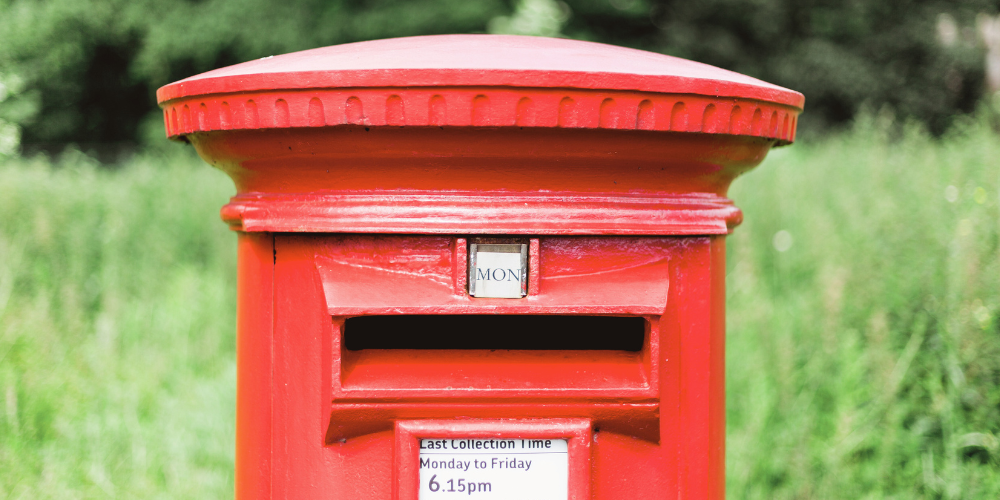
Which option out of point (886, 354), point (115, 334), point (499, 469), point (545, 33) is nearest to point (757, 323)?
point (886, 354)

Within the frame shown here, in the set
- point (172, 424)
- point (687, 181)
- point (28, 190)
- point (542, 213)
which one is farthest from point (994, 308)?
point (28, 190)

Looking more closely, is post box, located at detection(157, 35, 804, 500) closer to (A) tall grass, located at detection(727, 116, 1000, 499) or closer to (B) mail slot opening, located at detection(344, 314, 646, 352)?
(B) mail slot opening, located at detection(344, 314, 646, 352)

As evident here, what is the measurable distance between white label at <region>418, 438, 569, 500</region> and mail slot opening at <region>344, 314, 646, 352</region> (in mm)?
179

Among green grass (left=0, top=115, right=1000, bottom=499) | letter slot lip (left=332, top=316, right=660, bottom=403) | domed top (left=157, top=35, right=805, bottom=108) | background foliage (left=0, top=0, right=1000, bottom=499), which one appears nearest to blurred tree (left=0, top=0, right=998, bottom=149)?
background foliage (left=0, top=0, right=1000, bottom=499)

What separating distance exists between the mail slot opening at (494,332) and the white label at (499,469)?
179 mm

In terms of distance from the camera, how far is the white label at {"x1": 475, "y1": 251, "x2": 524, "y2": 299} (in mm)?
1145

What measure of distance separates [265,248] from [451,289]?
0.34 meters

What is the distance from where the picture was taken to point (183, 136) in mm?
1292

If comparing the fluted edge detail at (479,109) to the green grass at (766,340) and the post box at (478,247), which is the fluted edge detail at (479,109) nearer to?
the post box at (478,247)

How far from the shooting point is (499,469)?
3.94 ft

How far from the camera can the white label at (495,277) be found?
45.1 inches

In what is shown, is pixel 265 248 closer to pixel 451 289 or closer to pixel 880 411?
pixel 451 289

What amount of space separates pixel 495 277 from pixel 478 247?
52 millimetres

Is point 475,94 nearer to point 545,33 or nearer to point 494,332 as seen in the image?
point 494,332
